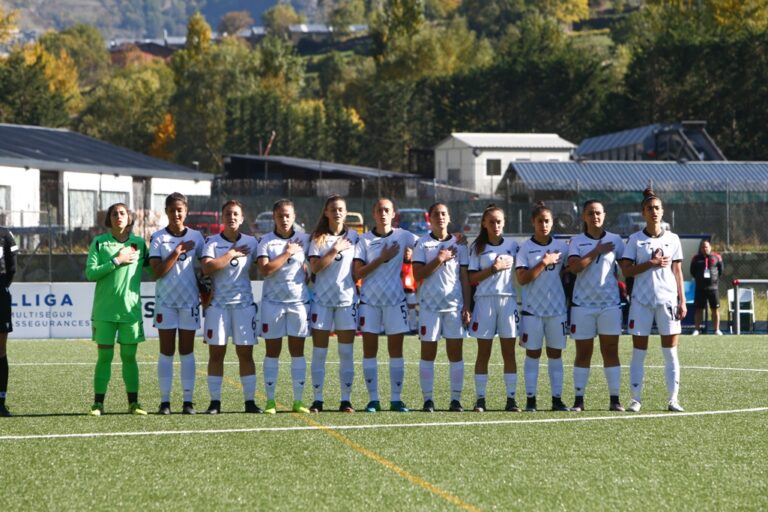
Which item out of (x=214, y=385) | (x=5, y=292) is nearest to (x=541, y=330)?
(x=214, y=385)

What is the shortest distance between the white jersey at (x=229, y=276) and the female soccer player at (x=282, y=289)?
0.16 meters

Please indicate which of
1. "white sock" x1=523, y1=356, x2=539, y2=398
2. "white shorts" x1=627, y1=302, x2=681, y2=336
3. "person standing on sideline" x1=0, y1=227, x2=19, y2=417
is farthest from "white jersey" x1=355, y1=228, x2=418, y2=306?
"person standing on sideline" x1=0, y1=227, x2=19, y2=417

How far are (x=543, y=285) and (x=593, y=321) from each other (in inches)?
23.2

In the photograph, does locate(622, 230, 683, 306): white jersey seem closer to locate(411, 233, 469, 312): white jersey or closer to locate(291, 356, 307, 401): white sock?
locate(411, 233, 469, 312): white jersey

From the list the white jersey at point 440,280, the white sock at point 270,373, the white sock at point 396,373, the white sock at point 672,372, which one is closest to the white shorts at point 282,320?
the white sock at point 270,373

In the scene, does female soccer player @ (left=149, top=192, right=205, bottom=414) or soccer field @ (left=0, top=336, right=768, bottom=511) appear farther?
female soccer player @ (left=149, top=192, right=205, bottom=414)

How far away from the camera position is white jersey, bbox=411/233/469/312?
41.0 feet

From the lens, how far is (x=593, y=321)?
12523 millimetres

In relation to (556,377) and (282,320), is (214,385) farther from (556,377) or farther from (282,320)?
(556,377)

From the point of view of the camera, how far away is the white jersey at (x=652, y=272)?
12438 millimetres

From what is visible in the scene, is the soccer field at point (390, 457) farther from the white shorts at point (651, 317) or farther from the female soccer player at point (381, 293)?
the white shorts at point (651, 317)

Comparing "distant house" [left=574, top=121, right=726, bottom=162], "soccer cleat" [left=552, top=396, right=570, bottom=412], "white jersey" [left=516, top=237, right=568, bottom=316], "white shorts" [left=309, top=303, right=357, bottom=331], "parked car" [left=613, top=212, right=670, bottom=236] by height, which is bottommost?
"soccer cleat" [left=552, top=396, right=570, bottom=412]

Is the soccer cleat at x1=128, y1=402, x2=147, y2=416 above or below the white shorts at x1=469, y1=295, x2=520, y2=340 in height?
below

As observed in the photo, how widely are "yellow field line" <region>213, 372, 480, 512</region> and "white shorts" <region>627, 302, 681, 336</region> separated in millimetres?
3161
